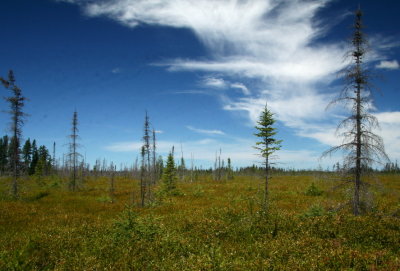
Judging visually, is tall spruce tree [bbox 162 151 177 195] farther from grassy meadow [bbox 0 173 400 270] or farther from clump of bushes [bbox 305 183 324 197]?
grassy meadow [bbox 0 173 400 270]

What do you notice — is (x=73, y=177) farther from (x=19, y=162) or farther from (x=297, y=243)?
(x=297, y=243)

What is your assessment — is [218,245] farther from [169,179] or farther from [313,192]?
[169,179]

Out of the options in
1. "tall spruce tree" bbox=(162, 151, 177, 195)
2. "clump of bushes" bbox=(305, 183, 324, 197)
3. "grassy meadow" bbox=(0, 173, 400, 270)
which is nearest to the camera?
"grassy meadow" bbox=(0, 173, 400, 270)

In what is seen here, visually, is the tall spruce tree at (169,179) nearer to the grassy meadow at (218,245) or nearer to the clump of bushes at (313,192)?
the clump of bushes at (313,192)

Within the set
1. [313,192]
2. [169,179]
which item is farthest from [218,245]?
[169,179]

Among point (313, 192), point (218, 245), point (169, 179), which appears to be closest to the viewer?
point (218, 245)

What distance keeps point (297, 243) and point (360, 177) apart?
7281 mm

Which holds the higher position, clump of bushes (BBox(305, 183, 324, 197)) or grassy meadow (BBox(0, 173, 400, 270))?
grassy meadow (BBox(0, 173, 400, 270))

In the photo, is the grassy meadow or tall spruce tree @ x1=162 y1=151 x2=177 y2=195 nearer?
the grassy meadow

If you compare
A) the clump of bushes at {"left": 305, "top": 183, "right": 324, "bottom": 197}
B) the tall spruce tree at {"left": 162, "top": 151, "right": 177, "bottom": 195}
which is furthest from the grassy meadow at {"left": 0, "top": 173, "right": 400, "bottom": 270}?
the tall spruce tree at {"left": 162, "top": 151, "right": 177, "bottom": 195}

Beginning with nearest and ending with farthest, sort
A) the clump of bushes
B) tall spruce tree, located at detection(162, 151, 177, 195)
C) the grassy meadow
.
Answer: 1. the grassy meadow
2. the clump of bushes
3. tall spruce tree, located at detection(162, 151, 177, 195)

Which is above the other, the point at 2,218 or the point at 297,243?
the point at 297,243

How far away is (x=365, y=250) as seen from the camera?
8.80 m

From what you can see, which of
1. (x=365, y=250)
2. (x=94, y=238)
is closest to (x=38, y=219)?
(x=94, y=238)
